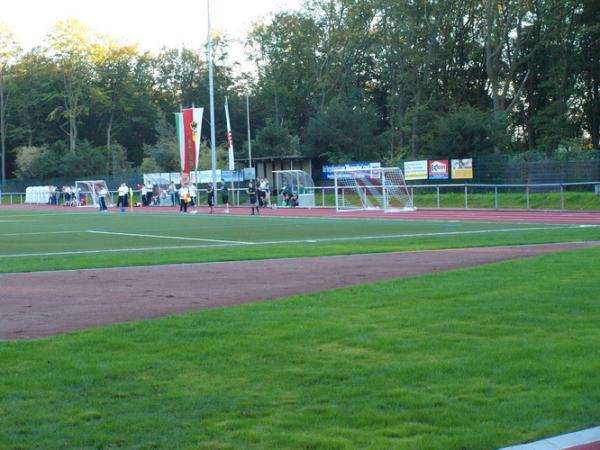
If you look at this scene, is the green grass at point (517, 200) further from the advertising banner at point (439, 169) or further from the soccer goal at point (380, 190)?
the soccer goal at point (380, 190)

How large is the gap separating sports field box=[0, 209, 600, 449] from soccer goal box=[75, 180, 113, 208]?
5508 centimetres

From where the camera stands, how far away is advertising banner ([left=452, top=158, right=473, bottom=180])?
4716cm

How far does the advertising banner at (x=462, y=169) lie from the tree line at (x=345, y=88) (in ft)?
10.5

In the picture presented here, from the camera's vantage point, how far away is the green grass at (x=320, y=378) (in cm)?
573

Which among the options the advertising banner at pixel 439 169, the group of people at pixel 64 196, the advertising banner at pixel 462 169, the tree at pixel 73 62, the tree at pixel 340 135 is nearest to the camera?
the advertising banner at pixel 462 169

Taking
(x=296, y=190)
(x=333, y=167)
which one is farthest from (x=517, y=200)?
(x=333, y=167)

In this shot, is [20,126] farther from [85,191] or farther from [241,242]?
[241,242]

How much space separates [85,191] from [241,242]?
163ft

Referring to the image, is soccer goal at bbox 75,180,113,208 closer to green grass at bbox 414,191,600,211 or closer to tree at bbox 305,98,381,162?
tree at bbox 305,98,381,162

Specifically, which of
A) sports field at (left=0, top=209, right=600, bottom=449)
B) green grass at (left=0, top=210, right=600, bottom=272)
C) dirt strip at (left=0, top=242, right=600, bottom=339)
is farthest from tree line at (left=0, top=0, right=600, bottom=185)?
sports field at (left=0, top=209, right=600, bottom=449)

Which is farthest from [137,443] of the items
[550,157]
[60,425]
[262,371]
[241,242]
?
[550,157]

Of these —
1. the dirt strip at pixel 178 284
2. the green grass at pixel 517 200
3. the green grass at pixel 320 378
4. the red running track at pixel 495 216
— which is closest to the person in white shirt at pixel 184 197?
the red running track at pixel 495 216

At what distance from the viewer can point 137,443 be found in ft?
18.3

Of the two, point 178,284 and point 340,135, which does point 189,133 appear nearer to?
point 340,135
